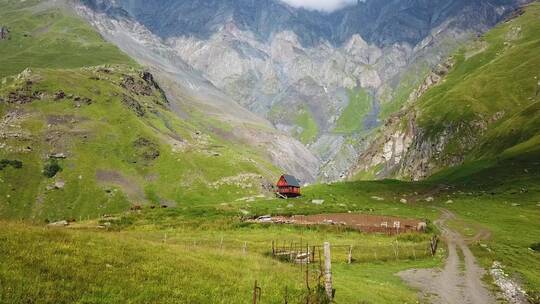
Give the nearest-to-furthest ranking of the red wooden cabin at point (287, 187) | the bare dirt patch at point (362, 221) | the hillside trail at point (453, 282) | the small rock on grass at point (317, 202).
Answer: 1. the hillside trail at point (453, 282)
2. the bare dirt patch at point (362, 221)
3. the small rock on grass at point (317, 202)
4. the red wooden cabin at point (287, 187)

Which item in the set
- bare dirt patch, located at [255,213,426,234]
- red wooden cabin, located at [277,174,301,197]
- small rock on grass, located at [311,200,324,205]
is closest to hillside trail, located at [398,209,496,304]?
bare dirt patch, located at [255,213,426,234]

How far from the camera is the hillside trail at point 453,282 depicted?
35.2 meters

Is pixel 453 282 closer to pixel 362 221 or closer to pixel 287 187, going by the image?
pixel 362 221

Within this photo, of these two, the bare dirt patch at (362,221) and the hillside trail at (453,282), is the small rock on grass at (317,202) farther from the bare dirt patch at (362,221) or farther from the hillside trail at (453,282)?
the hillside trail at (453,282)

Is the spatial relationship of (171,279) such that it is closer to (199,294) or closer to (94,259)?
(199,294)

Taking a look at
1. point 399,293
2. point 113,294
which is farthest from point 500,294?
point 113,294

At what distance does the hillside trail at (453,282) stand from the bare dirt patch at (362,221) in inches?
716

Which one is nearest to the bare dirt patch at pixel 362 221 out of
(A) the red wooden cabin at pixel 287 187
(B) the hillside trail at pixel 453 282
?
(B) the hillside trail at pixel 453 282

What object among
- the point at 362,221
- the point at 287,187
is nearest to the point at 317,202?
the point at 362,221

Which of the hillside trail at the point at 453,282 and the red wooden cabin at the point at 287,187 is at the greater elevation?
the red wooden cabin at the point at 287,187

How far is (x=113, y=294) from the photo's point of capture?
18750 millimetres

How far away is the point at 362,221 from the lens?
83.6 m

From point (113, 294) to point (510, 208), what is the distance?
333 feet

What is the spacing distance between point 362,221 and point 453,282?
42357 millimetres
